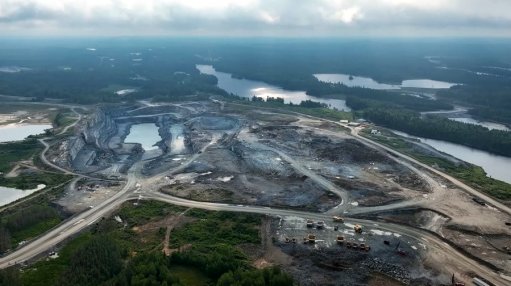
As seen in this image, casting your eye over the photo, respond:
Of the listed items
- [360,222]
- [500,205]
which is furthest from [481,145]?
[360,222]

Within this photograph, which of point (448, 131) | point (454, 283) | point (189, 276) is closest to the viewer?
point (454, 283)

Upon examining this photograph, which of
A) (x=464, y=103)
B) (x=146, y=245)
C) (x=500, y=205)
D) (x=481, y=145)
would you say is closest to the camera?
(x=146, y=245)

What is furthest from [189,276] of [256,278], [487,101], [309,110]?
[487,101]

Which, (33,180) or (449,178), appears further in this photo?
(33,180)

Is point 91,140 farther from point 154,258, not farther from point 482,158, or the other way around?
point 482,158

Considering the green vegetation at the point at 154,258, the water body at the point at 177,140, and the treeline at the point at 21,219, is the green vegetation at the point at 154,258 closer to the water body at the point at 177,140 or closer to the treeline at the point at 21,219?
the treeline at the point at 21,219

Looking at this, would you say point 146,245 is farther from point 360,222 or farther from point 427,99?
point 427,99
